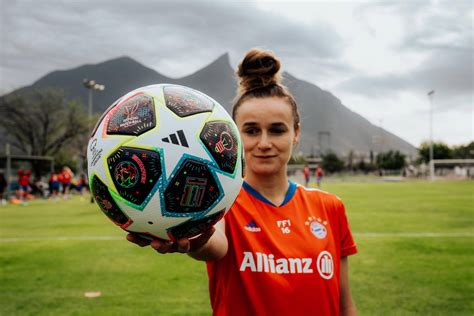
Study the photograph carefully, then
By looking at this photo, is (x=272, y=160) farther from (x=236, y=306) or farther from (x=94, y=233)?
(x=94, y=233)

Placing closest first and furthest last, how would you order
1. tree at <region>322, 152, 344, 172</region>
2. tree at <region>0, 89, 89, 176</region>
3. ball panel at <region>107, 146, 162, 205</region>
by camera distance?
ball panel at <region>107, 146, 162, 205</region>, tree at <region>0, 89, 89, 176</region>, tree at <region>322, 152, 344, 172</region>

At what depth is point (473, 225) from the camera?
1097 cm

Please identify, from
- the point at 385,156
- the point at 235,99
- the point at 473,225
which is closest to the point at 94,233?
the point at 235,99

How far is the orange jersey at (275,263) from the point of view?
6.92 ft

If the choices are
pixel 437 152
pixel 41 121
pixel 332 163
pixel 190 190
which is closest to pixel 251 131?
pixel 190 190

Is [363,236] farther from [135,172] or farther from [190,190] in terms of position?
[135,172]

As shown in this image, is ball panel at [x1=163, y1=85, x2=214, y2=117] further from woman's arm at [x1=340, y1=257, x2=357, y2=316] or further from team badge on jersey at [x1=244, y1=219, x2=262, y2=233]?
woman's arm at [x1=340, y1=257, x2=357, y2=316]

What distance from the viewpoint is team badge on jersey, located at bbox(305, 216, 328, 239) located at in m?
2.33

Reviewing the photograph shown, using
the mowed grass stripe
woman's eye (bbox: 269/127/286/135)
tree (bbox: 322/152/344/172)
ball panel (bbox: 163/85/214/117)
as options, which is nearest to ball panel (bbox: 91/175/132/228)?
ball panel (bbox: 163/85/214/117)

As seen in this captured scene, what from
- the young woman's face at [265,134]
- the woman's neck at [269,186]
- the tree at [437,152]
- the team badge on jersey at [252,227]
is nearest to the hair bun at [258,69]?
the young woman's face at [265,134]

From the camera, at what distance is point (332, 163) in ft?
378

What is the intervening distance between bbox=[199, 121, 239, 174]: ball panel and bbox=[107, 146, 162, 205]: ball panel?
9.6 inches

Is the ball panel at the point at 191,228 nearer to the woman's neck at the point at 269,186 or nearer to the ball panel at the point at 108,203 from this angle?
the ball panel at the point at 108,203

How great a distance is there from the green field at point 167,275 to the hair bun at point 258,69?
10.2 feet
